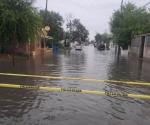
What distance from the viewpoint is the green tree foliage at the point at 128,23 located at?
156 ft

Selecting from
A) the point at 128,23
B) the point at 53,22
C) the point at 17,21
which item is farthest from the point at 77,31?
the point at 17,21

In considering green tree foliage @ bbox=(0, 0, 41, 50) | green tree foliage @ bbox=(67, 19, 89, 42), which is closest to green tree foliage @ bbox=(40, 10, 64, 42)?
green tree foliage @ bbox=(0, 0, 41, 50)

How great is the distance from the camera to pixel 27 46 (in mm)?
33562

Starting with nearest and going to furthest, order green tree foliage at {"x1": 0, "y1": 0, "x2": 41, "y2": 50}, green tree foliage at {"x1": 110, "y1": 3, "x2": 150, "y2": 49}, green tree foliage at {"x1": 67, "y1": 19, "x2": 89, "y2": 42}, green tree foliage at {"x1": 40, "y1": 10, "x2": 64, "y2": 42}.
Result: green tree foliage at {"x1": 0, "y1": 0, "x2": 41, "y2": 50} → green tree foliage at {"x1": 110, "y1": 3, "x2": 150, "y2": 49} → green tree foliage at {"x1": 40, "y1": 10, "x2": 64, "y2": 42} → green tree foliage at {"x1": 67, "y1": 19, "x2": 89, "y2": 42}

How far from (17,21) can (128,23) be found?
2727cm

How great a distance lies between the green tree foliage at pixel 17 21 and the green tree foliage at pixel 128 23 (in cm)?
2194

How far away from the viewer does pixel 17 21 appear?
26.2 meters

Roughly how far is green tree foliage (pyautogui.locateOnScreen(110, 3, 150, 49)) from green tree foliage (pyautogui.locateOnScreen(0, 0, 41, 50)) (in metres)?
21.9

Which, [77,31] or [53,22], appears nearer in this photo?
[53,22]

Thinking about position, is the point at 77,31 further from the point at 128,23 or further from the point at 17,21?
the point at 17,21

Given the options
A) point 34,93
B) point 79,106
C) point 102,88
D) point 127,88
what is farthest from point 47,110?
point 127,88

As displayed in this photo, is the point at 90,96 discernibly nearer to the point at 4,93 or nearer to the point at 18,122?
the point at 4,93

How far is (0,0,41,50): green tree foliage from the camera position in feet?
84.6

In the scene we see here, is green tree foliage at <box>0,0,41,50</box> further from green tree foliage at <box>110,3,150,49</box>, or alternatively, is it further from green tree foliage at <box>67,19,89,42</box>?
green tree foliage at <box>67,19,89,42</box>
